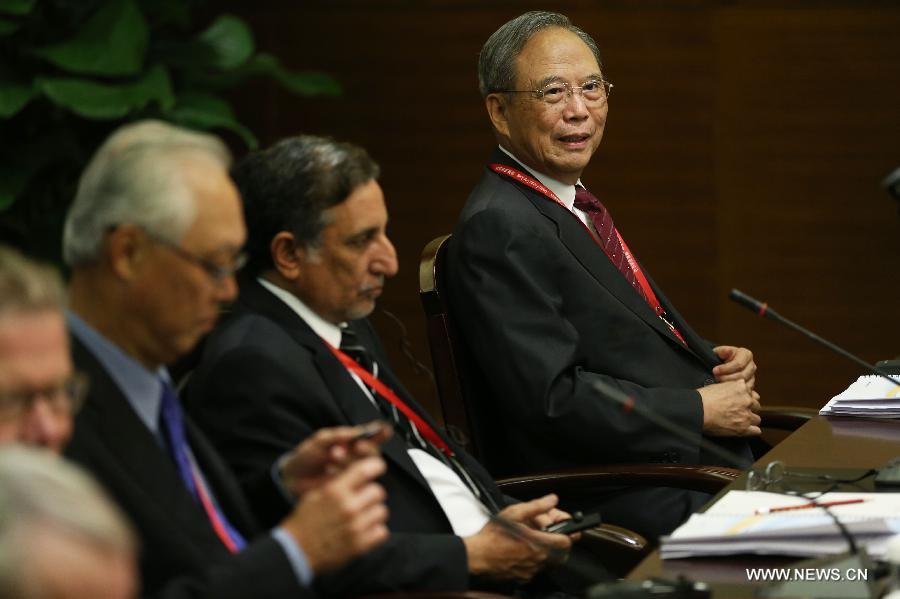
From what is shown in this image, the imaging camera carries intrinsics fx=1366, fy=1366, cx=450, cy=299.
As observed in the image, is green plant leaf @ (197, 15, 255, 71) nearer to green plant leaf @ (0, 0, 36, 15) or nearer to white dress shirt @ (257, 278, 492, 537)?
green plant leaf @ (0, 0, 36, 15)

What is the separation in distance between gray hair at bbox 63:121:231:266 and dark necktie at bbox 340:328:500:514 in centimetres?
64

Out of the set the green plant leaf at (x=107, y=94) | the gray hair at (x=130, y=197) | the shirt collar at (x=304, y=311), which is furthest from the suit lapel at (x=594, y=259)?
the green plant leaf at (x=107, y=94)

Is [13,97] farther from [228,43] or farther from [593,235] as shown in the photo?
[593,235]

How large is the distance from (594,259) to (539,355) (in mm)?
338

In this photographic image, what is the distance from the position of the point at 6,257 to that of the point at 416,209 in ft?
12.7

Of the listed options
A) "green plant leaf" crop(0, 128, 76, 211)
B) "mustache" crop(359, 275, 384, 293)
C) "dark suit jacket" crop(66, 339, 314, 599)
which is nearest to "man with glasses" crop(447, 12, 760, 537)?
"mustache" crop(359, 275, 384, 293)

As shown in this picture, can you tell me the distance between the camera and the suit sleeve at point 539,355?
279cm

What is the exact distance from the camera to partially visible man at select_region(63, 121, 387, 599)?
1.66 m

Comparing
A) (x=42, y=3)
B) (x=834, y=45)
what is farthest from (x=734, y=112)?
(x=42, y=3)

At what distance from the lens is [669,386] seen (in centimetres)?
297

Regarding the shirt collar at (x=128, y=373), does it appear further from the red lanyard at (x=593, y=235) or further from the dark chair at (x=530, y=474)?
the red lanyard at (x=593, y=235)

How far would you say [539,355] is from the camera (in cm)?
278

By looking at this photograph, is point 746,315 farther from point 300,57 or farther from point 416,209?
point 300,57

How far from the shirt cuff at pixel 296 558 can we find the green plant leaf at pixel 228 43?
3.29 m
